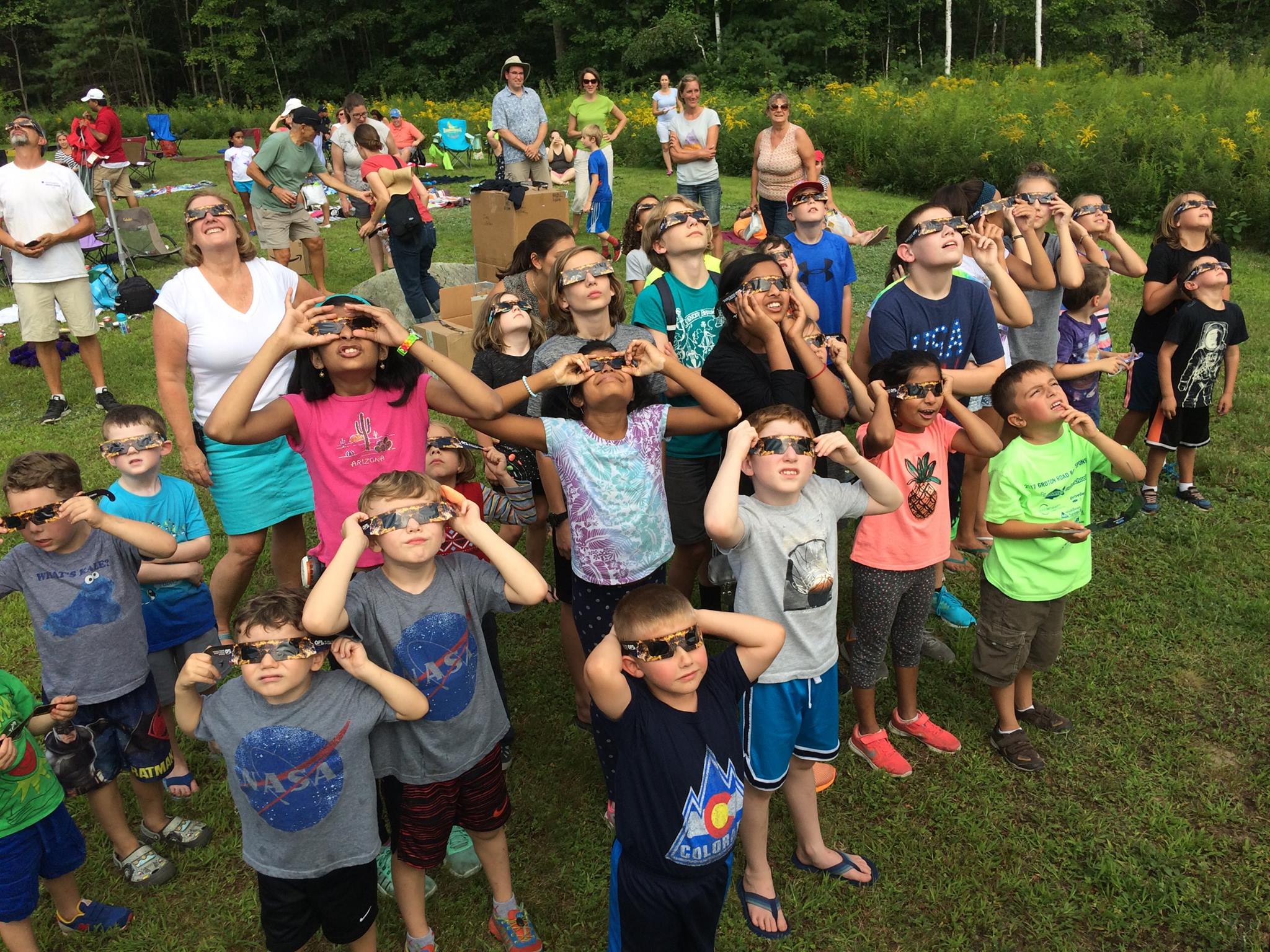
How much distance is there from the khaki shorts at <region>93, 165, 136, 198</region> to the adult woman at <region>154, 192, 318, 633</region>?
32.9 feet

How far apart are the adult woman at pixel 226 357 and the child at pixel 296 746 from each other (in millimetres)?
1498

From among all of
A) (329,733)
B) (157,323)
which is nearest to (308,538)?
(157,323)

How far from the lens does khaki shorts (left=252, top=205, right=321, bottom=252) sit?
368 inches

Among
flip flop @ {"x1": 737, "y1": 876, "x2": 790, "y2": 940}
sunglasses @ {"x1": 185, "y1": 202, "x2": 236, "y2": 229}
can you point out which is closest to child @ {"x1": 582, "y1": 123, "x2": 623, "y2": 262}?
sunglasses @ {"x1": 185, "y1": 202, "x2": 236, "y2": 229}

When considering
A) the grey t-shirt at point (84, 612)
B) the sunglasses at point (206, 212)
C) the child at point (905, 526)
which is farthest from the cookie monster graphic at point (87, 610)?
the child at point (905, 526)

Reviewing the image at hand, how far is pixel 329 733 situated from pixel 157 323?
86.2 inches

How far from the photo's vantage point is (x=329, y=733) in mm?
2508

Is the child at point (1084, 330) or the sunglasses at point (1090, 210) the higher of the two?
the sunglasses at point (1090, 210)

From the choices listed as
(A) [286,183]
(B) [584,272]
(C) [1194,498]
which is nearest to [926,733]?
(B) [584,272]

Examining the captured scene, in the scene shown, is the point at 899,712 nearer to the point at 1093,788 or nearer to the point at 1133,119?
the point at 1093,788

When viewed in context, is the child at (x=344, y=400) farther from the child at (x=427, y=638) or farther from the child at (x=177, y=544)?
the child at (x=177, y=544)

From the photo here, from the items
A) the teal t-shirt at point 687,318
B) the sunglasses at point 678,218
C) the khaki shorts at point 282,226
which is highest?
the khaki shorts at point 282,226

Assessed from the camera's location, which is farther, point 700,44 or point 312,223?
point 700,44

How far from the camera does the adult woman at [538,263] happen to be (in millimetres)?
4387
